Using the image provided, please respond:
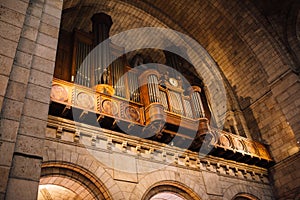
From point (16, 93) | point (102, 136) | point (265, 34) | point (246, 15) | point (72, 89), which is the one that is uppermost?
point (246, 15)

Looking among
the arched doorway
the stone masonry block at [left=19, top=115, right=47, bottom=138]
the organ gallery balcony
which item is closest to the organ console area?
the organ gallery balcony

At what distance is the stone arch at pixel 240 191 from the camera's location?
381 inches

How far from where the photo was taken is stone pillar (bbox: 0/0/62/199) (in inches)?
159

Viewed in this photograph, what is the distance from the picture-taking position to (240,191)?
33.1 feet

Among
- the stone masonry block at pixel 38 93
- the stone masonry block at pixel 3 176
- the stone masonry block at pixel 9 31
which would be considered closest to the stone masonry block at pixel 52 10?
the stone masonry block at pixel 9 31

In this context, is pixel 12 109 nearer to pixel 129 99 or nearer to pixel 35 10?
pixel 35 10

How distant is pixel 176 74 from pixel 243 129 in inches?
152

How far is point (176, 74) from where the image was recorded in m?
12.4

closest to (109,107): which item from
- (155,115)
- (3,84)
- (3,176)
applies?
(155,115)

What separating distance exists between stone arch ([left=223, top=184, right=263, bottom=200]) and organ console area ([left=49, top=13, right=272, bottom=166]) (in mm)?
1014

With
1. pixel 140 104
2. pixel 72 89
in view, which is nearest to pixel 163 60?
pixel 140 104

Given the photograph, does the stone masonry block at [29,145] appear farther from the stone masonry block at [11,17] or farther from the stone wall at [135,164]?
the stone wall at [135,164]

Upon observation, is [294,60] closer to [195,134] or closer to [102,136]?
[195,134]

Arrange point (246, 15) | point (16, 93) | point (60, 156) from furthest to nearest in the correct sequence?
point (246, 15) < point (60, 156) < point (16, 93)
